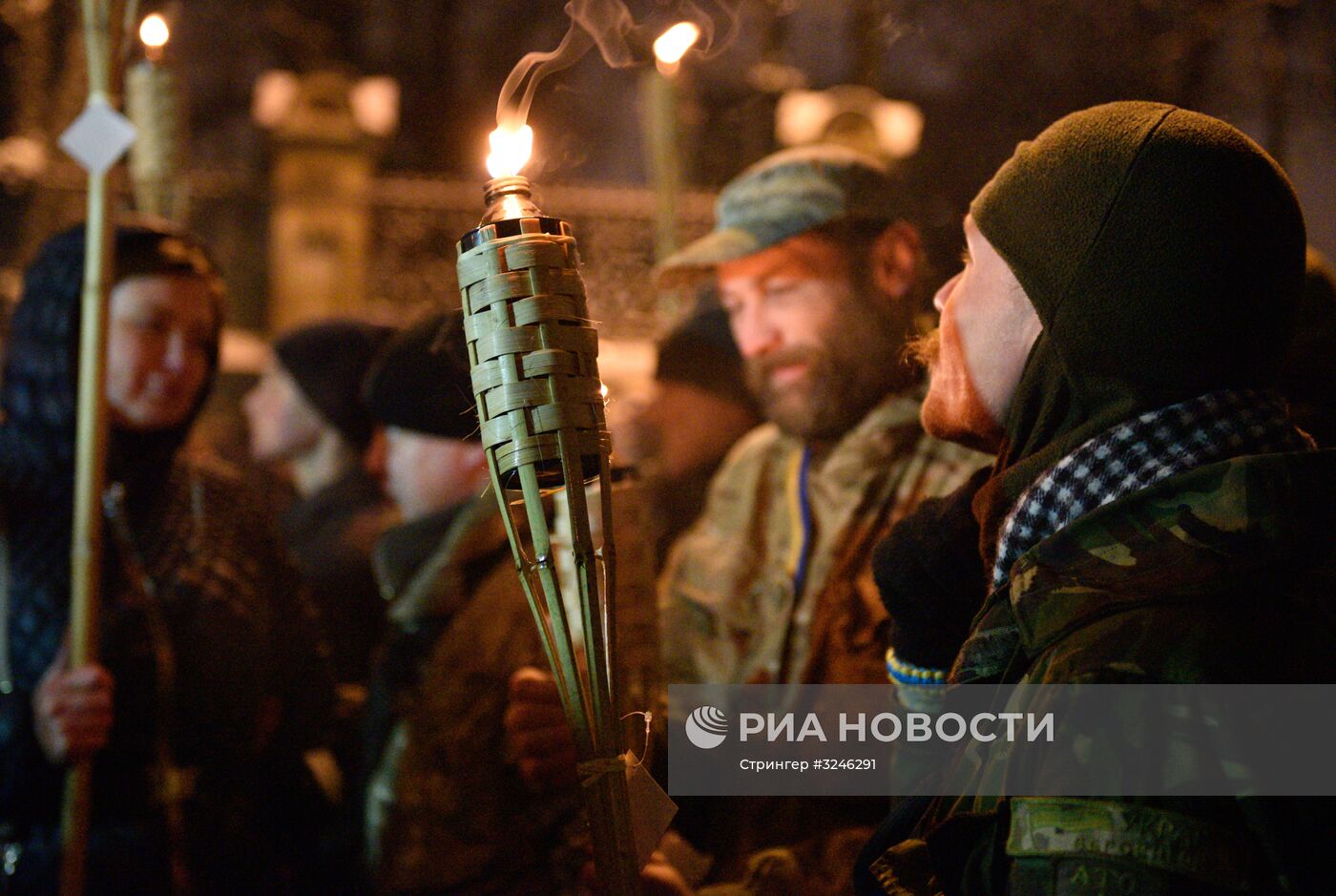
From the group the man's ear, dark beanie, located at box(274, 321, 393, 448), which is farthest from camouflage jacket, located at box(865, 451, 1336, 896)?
dark beanie, located at box(274, 321, 393, 448)

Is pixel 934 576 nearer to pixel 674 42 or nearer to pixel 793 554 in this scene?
pixel 674 42

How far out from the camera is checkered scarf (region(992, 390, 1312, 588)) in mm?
1376

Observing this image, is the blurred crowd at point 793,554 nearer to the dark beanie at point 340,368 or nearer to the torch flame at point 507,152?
the torch flame at point 507,152

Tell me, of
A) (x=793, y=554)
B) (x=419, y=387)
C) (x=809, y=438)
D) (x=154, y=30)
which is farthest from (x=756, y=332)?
(x=154, y=30)

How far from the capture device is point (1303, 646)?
4.27 ft

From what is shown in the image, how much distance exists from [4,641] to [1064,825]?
2.44 meters

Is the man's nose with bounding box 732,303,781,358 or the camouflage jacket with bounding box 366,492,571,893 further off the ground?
the man's nose with bounding box 732,303,781,358

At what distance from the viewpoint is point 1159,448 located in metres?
1.39

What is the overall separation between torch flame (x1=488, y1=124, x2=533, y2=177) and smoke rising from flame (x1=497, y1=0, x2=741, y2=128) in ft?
0.06

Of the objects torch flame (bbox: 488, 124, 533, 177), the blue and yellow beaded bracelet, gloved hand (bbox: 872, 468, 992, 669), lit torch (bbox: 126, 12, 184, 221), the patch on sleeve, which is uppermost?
lit torch (bbox: 126, 12, 184, 221)

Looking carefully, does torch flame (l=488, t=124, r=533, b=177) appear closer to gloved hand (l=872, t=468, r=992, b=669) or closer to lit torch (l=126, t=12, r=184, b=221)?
gloved hand (l=872, t=468, r=992, b=669)

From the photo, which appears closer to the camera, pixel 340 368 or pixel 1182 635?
pixel 1182 635

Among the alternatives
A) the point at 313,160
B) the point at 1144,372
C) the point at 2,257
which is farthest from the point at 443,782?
the point at 313,160

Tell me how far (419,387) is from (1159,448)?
2167mm
